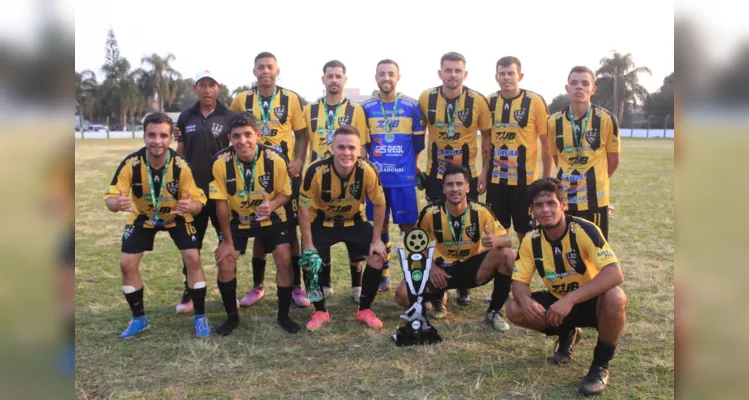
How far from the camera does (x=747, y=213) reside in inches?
32.2

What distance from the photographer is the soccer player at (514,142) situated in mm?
5383

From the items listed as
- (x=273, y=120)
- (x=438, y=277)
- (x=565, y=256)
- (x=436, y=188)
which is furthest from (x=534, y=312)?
(x=273, y=120)

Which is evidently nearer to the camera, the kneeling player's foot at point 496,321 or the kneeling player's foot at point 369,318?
the kneeling player's foot at point 496,321

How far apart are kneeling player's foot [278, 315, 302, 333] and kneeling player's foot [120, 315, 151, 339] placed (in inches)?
49.0

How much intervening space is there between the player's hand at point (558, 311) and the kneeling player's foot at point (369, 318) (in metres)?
1.67

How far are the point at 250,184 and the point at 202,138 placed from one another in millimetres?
936

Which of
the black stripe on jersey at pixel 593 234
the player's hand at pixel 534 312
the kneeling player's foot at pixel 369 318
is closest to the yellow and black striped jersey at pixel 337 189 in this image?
the kneeling player's foot at pixel 369 318

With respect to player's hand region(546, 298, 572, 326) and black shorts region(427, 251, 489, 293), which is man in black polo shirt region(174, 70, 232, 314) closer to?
black shorts region(427, 251, 489, 293)

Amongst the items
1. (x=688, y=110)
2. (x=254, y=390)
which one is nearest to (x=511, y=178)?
(x=254, y=390)

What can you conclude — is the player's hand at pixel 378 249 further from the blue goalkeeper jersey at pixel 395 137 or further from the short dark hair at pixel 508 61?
the short dark hair at pixel 508 61

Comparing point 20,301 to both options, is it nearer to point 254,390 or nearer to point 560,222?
point 254,390

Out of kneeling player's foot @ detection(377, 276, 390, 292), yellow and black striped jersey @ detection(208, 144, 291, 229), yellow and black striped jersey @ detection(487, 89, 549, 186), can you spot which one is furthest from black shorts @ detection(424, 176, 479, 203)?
yellow and black striped jersey @ detection(208, 144, 291, 229)

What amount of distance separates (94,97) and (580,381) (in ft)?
229

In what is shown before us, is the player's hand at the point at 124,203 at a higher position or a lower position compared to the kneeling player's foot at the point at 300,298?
higher
